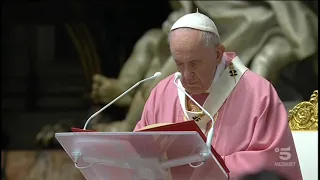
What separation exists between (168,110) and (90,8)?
3.25 meters

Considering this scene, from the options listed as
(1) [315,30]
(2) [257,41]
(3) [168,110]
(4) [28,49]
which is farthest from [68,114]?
(3) [168,110]

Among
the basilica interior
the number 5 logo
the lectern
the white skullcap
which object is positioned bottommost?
the basilica interior

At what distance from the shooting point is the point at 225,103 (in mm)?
1868

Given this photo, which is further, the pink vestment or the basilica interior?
the basilica interior

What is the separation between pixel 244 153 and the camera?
1712mm

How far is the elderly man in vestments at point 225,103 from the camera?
1.72 meters

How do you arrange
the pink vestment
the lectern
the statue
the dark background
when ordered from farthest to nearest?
the dark background
the statue
the pink vestment
the lectern

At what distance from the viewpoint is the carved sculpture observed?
2.37 m

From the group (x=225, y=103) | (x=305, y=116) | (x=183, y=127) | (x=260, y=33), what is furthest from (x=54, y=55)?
(x=183, y=127)

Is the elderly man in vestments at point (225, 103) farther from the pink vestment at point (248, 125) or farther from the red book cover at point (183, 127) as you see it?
the red book cover at point (183, 127)

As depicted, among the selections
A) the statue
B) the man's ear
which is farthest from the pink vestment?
the statue

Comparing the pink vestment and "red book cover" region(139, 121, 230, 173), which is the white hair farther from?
"red book cover" region(139, 121, 230, 173)

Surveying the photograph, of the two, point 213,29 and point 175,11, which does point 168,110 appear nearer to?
point 213,29

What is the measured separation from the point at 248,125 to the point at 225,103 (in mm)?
103
